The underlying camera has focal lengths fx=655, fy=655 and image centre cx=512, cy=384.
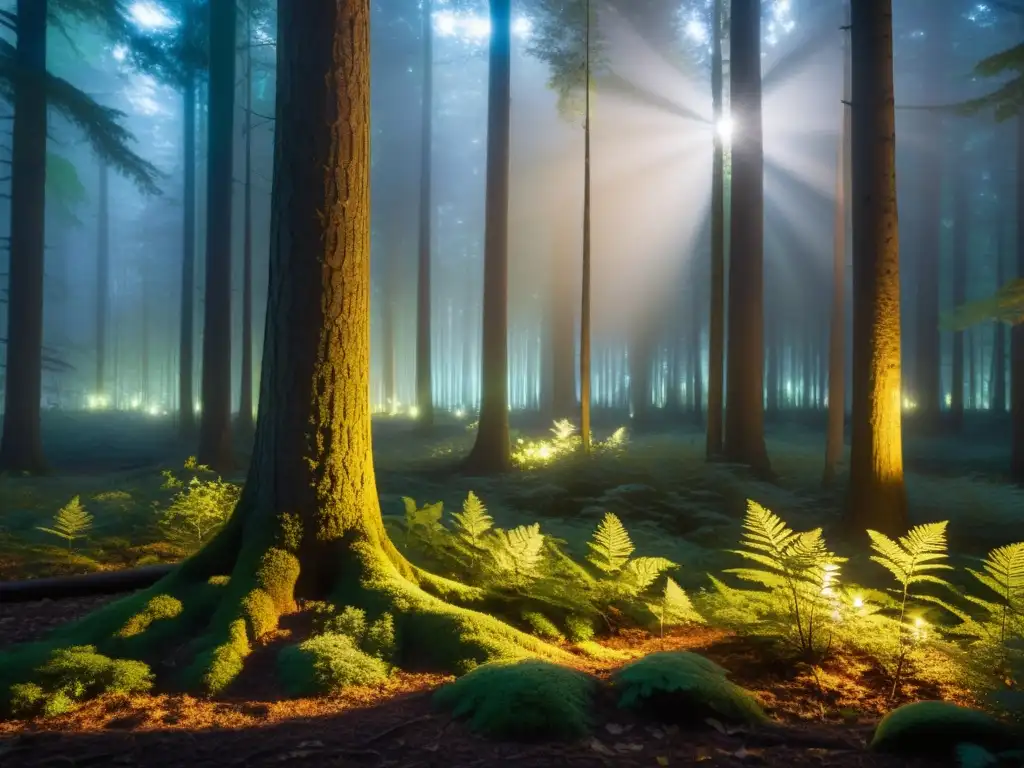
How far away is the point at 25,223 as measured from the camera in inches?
563

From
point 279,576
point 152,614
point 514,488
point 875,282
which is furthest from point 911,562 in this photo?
point 514,488

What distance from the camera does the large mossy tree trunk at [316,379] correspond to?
510cm

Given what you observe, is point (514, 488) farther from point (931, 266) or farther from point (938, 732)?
point (931, 266)

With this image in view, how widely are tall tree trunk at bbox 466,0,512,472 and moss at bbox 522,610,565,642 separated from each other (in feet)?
31.9

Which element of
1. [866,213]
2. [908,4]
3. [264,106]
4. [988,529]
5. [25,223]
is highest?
[908,4]

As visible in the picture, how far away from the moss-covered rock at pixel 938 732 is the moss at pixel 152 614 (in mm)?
4608

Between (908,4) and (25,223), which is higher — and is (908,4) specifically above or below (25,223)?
above

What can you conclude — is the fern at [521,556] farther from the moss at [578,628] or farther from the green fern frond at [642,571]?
the green fern frond at [642,571]

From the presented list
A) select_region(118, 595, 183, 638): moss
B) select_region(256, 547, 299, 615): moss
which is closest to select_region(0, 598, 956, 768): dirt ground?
select_region(256, 547, 299, 615): moss

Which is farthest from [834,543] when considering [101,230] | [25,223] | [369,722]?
[101,230]

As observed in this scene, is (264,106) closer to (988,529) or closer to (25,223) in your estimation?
(25,223)

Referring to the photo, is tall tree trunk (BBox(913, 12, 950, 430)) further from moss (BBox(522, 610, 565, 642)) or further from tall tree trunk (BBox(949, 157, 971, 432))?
moss (BBox(522, 610, 565, 642))

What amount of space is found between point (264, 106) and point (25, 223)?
1803cm

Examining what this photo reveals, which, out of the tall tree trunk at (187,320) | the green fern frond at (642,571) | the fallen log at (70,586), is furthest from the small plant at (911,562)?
the tall tree trunk at (187,320)
